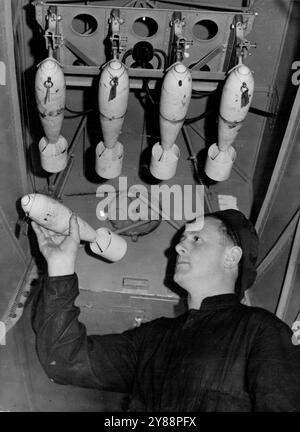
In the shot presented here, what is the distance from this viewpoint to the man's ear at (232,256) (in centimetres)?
248

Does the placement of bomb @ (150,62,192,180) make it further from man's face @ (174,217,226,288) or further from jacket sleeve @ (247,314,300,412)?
jacket sleeve @ (247,314,300,412)

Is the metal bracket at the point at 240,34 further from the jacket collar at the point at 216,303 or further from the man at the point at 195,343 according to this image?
the jacket collar at the point at 216,303

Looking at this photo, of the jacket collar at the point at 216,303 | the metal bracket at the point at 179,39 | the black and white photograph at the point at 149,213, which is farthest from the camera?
the metal bracket at the point at 179,39

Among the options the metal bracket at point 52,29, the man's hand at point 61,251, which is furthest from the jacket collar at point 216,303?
the metal bracket at point 52,29

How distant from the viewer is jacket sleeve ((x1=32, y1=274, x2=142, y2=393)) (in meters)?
2.26

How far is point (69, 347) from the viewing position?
228 cm

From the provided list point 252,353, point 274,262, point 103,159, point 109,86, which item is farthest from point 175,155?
point 252,353

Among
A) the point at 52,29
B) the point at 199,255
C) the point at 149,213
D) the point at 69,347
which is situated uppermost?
the point at 52,29

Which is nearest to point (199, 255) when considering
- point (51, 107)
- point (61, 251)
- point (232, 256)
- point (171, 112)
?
point (232, 256)

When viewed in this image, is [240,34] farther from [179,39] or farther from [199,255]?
[199,255]

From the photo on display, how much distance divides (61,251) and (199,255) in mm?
587

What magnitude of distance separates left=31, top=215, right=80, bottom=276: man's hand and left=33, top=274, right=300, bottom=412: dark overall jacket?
0.04 m

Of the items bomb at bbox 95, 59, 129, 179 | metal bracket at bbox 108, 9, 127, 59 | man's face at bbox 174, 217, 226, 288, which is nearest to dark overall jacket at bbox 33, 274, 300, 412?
man's face at bbox 174, 217, 226, 288

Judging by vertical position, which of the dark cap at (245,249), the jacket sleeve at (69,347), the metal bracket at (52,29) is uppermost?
the metal bracket at (52,29)
